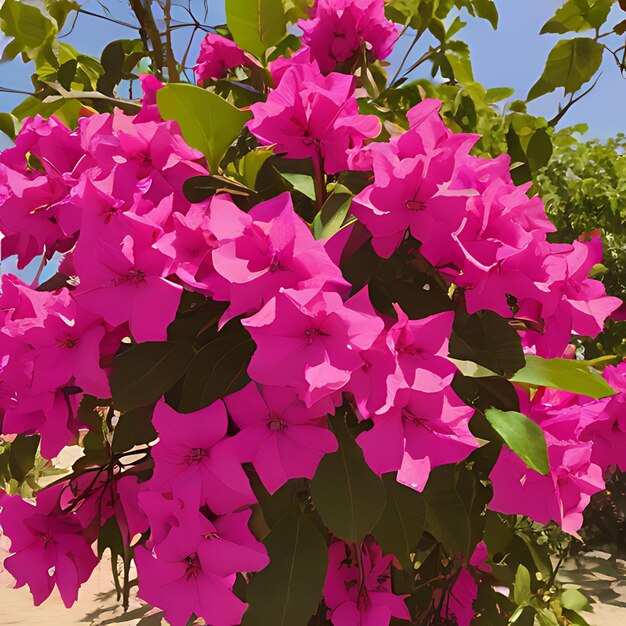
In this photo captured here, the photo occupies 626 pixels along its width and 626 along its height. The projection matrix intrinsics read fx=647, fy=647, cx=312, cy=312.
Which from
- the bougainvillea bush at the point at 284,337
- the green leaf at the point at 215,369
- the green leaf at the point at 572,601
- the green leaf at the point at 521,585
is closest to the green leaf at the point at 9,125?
the bougainvillea bush at the point at 284,337

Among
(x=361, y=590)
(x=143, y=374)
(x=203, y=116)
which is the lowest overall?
(x=361, y=590)

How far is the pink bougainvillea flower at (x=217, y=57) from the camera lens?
1.10m

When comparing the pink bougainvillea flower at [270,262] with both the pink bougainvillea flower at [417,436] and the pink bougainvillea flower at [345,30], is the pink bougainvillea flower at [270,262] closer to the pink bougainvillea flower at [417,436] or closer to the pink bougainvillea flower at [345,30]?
the pink bougainvillea flower at [417,436]

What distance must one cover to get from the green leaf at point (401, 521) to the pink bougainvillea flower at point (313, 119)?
388 millimetres

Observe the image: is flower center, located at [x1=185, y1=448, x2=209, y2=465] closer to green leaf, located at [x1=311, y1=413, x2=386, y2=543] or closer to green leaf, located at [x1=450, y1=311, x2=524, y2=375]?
green leaf, located at [x1=311, y1=413, x2=386, y2=543]

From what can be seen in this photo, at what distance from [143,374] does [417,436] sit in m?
0.30

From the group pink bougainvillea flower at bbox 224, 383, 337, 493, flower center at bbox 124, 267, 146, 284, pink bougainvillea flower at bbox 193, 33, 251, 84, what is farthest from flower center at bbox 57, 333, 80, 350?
pink bougainvillea flower at bbox 193, 33, 251, 84

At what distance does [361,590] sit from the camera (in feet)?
3.26

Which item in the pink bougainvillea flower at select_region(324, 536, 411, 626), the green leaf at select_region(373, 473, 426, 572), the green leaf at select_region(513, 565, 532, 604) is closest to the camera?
the green leaf at select_region(373, 473, 426, 572)

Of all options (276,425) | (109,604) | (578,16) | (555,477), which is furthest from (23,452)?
(109,604)

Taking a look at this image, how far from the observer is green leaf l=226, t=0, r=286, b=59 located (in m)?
0.94

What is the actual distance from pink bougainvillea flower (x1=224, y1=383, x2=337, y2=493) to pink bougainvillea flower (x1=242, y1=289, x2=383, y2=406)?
90 millimetres

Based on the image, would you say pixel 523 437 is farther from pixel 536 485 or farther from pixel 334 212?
pixel 334 212

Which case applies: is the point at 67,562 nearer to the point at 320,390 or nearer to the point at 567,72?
the point at 320,390
